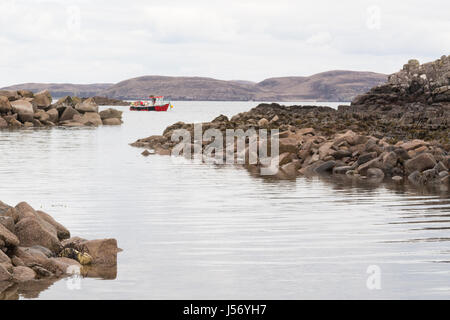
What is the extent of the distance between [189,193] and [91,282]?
11.5m

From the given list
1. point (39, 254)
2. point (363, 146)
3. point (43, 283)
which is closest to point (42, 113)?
point (363, 146)

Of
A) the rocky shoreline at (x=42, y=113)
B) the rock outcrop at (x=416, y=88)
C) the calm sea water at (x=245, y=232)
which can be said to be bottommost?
the calm sea water at (x=245, y=232)

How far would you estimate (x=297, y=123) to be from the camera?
47375 millimetres

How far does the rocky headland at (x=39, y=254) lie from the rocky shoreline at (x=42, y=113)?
59.6 meters

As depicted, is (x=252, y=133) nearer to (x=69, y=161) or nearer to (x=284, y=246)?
(x=69, y=161)

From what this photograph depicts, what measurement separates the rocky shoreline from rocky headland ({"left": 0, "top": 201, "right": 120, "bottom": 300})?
59572mm

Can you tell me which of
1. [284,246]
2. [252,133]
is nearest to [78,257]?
[284,246]

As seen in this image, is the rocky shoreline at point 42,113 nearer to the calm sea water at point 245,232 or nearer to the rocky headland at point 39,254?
the calm sea water at point 245,232

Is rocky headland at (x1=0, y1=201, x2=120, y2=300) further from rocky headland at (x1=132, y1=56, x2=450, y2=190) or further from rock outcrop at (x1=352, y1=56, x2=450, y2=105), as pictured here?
rock outcrop at (x1=352, y1=56, x2=450, y2=105)

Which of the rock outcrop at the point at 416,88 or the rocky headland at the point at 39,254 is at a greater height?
the rock outcrop at the point at 416,88

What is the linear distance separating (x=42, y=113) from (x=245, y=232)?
64.2 m

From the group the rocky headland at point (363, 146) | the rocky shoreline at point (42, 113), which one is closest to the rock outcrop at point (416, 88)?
the rocky headland at point (363, 146)

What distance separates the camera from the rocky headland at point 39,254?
408 inches

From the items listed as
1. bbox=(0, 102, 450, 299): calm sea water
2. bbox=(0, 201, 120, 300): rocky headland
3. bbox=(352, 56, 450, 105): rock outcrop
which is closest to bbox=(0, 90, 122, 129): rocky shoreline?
bbox=(352, 56, 450, 105): rock outcrop
